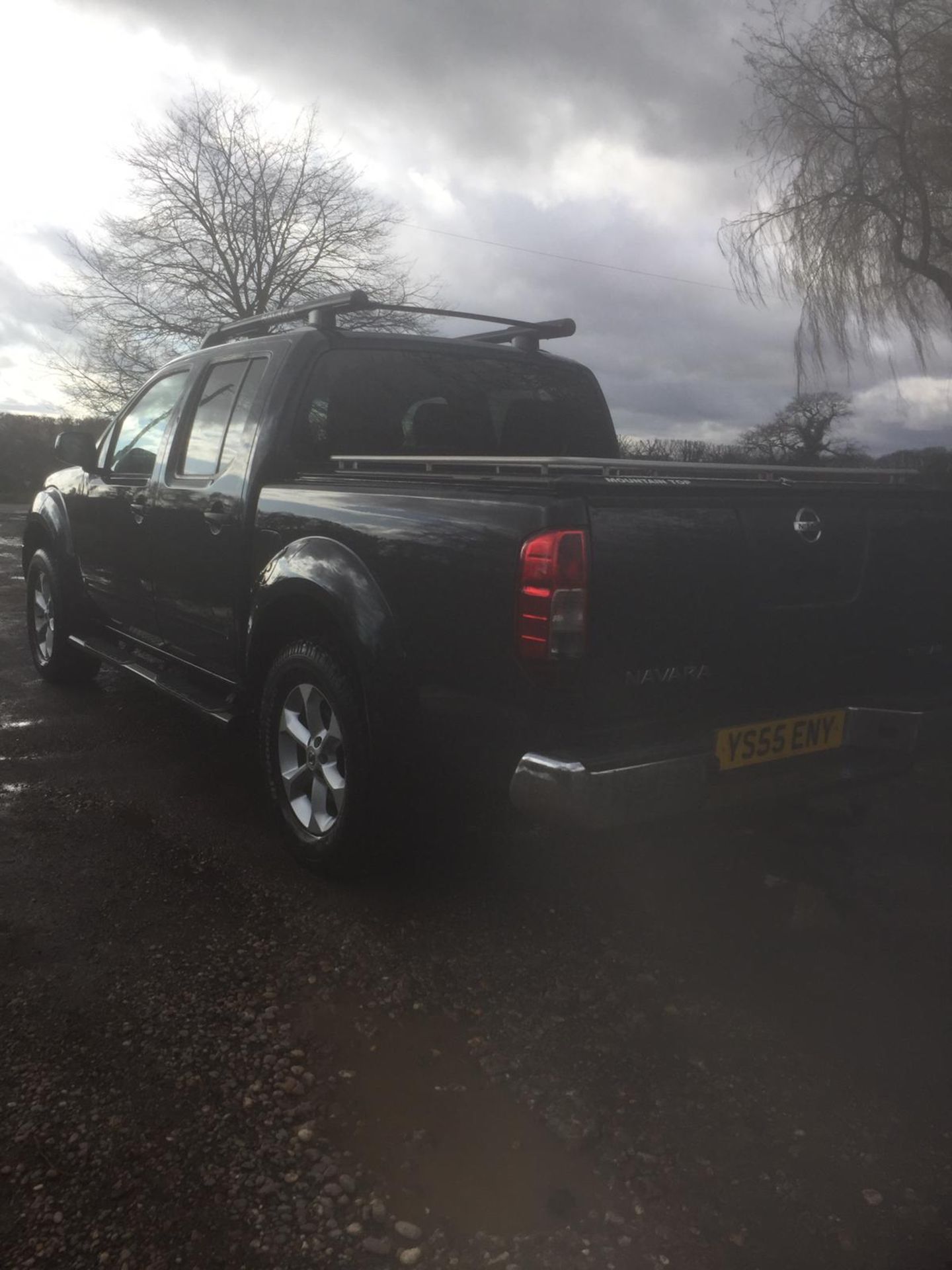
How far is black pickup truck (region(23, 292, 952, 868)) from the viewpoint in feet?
9.29

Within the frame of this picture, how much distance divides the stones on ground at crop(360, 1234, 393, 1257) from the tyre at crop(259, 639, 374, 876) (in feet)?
4.83

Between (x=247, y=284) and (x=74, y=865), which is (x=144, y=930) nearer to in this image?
(x=74, y=865)

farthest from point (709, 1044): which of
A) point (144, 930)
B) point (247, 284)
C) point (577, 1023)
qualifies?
point (247, 284)

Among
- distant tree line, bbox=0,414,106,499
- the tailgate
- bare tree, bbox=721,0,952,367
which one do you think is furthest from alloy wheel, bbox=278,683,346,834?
distant tree line, bbox=0,414,106,499

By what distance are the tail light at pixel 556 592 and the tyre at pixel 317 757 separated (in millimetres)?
827

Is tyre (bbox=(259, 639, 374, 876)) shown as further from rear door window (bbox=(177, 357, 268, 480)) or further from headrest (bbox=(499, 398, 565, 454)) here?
headrest (bbox=(499, 398, 565, 454))

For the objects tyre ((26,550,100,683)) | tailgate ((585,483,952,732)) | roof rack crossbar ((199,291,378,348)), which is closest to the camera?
tailgate ((585,483,952,732))

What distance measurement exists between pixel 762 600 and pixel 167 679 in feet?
9.36

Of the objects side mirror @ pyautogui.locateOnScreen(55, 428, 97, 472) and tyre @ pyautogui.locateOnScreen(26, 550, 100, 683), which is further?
tyre @ pyautogui.locateOnScreen(26, 550, 100, 683)

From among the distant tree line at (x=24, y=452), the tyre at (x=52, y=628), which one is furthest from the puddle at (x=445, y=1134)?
the distant tree line at (x=24, y=452)

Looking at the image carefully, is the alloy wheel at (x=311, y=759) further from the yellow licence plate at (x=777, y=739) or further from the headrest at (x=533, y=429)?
the headrest at (x=533, y=429)

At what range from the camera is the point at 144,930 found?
130 inches

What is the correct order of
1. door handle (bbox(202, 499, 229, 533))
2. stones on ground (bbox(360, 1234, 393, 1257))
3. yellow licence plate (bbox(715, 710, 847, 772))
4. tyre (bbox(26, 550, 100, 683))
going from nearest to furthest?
stones on ground (bbox(360, 1234, 393, 1257)) < yellow licence plate (bbox(715, 710, 847, 772)) < door handle (bbox(202, 499, 229, 533)) < tyre (bbox(26, 550, 100, 683))

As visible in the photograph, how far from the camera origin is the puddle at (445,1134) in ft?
6.99
